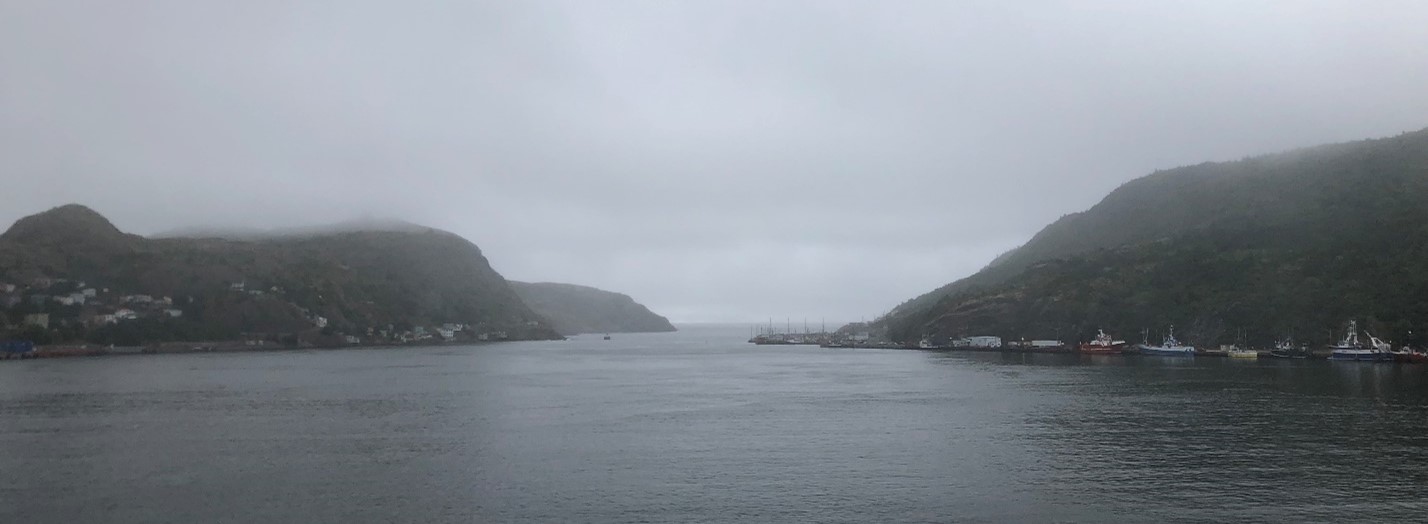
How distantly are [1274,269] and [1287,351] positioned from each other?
2444 cm

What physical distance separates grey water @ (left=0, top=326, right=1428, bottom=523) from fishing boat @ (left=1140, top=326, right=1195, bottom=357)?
48332mm

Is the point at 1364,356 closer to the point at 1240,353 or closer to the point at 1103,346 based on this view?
the point at 1240,353

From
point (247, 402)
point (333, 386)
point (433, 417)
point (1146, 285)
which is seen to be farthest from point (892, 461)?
point (1146, 285)

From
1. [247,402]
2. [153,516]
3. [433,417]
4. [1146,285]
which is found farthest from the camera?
[1146,285]

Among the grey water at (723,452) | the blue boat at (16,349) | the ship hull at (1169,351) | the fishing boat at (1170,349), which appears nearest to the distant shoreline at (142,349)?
the blue boat at (16,349)

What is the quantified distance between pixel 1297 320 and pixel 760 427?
11414 cm

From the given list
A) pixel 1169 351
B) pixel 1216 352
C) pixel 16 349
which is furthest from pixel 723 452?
pixel 16 349

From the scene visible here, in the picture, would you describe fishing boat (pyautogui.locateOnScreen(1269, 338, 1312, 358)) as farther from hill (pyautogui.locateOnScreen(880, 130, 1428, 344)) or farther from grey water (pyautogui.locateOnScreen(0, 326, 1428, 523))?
grey water (pyautogui.locateOnScreen(0, 326, 1428, 523))

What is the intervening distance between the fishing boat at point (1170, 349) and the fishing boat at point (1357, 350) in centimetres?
2100

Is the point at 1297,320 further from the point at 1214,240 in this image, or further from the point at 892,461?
the point at 892,461

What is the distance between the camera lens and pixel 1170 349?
463 ft

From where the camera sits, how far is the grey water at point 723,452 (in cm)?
3378

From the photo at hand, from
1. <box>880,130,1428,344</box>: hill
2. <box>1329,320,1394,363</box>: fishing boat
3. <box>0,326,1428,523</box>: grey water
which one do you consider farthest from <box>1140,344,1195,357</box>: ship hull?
<box>0,326,1428,523</box>: grey water

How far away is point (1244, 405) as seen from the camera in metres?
65.8
